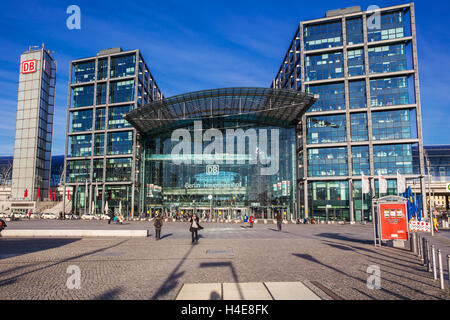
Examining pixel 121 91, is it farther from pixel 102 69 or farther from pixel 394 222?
pixel 394 222

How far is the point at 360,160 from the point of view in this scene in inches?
2116

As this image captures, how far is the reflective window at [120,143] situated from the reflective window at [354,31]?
4598 centimetres

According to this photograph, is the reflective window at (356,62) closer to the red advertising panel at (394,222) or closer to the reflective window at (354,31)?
the reflective window at (354,31)

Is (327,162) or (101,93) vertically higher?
(101,93)

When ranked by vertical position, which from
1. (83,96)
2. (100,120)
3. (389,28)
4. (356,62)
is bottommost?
(100,120)

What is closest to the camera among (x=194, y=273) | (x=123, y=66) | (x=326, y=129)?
(x=194, y=273)

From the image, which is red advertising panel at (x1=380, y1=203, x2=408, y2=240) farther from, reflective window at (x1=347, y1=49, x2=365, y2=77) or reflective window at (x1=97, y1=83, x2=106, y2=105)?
reflective window at (x1=97, y1=83, x2=106, y2=105)

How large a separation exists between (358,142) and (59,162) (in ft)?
427

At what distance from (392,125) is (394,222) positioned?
43209 mm

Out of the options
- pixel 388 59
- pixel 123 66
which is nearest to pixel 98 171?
pixel 123 66

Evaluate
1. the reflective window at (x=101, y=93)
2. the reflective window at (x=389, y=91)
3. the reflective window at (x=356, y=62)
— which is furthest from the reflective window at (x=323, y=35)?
the reflective window at (x=101, y=93)

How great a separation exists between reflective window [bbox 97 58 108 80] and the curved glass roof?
1650cm

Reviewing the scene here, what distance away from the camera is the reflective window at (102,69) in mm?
69375

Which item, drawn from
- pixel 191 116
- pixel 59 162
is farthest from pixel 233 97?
pixel 59 162
